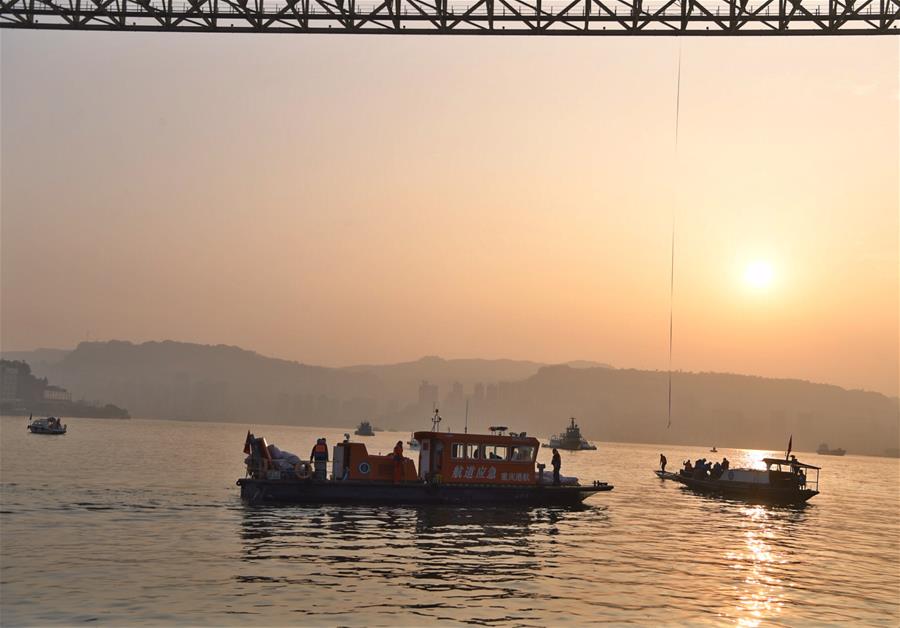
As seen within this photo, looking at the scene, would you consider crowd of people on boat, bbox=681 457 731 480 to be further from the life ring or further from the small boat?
the small boat

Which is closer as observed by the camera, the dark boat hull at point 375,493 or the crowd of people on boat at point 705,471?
the dark boat hull at point 375,493

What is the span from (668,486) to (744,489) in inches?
627

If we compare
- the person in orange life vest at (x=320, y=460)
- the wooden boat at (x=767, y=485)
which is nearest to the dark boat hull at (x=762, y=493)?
the wooden boat at (x=767, y=485)

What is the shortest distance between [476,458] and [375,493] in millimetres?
4974

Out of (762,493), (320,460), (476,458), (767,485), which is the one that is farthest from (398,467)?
(767,485)

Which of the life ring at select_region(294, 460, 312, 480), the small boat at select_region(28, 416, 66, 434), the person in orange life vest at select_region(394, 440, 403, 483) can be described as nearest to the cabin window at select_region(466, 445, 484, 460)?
the person in orange life vest at select_region(394, 440, 403, 483)

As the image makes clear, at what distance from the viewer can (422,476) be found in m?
44.6

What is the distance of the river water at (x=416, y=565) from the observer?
870 inches

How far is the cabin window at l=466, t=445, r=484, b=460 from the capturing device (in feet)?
147

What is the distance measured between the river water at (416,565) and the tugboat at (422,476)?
971mm

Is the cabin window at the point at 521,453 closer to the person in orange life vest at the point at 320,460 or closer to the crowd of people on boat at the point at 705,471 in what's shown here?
the person in orange life vest at the point at 320,460

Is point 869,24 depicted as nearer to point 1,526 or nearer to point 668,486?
point 1,526

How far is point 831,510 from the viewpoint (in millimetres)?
61844

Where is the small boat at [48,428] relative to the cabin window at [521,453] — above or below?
below
